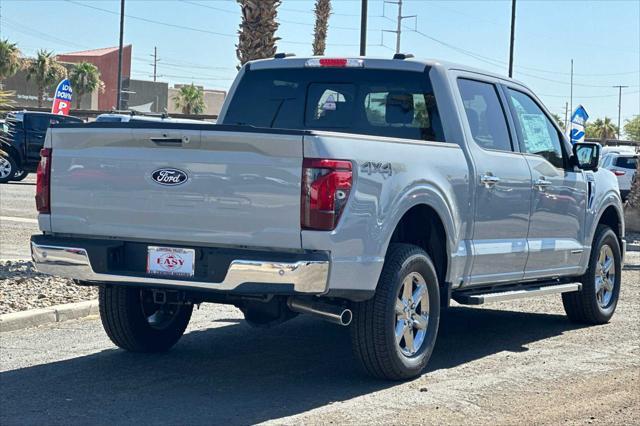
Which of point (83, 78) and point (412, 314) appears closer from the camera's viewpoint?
point (412, 314)

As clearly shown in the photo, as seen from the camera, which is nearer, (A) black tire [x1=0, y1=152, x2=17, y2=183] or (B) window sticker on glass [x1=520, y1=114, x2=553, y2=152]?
(B) window sticker on glass [x1=520, y1=114, x2=553, y2=152]

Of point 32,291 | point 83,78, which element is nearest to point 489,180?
point 32,291

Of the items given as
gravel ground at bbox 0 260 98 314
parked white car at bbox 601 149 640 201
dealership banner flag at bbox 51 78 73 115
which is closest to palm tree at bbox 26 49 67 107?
dealership banner flag at bbox 51 78 73 115

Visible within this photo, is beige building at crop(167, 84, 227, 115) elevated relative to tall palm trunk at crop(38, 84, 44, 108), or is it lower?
elevated

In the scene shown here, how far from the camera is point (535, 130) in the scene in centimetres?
981

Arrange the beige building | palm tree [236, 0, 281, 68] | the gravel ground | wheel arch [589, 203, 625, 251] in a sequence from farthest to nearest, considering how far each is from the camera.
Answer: the beige building < palm tree [236, 0, 281, 68] < wheel arch [589, 203, 625, 251] < the gravel ground

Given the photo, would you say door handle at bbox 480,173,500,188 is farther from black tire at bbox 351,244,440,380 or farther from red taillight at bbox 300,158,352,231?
red taillight at bbox 300,158,352,231

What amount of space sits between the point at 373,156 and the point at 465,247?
5.06 feet

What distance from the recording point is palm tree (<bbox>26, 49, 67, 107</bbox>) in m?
77.2

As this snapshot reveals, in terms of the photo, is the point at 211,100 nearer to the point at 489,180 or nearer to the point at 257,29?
the point at 257,29

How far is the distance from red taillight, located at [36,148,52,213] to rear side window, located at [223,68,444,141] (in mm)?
2151

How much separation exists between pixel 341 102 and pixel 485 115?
1.12 meters

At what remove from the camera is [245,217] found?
6844mm

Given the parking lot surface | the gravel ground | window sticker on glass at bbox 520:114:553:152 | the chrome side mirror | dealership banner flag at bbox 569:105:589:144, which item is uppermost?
dealership banner flag at bbox 569:105:589:144
